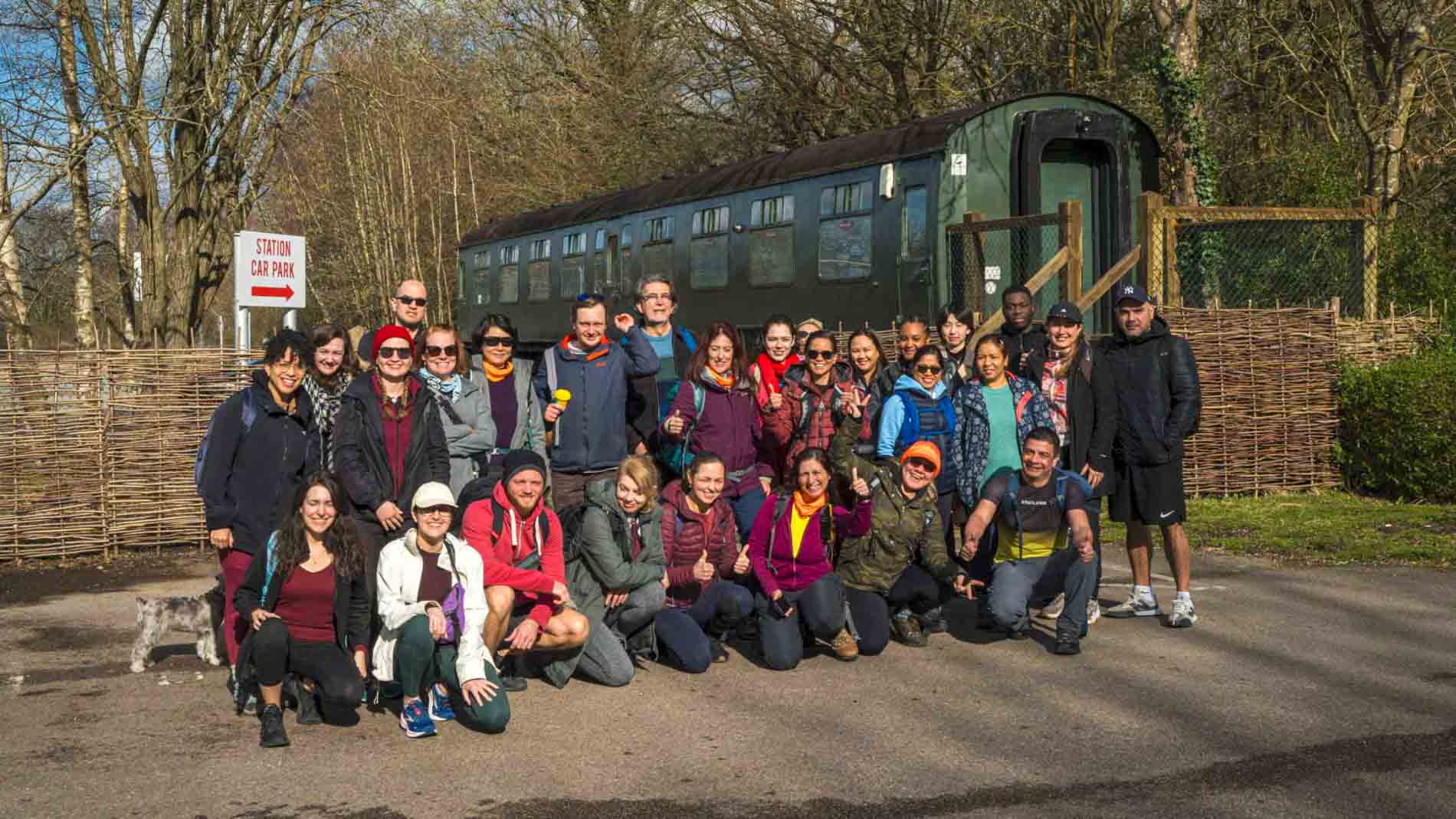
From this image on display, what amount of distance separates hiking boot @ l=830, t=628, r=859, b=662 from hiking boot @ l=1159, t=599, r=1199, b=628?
185 cm

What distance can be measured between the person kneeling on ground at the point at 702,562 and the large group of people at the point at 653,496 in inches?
0.5

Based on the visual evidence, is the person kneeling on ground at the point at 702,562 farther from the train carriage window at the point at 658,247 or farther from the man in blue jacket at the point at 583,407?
the train carriage window at the point at 658,247

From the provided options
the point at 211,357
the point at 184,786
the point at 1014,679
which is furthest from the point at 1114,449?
the point at 211,357

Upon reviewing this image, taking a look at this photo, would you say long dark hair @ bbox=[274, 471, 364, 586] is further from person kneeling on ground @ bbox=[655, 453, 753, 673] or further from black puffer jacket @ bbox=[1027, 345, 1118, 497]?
black puffer jacket @ bbox=[1027, 345, 1118, 497]

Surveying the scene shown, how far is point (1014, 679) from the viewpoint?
720cm

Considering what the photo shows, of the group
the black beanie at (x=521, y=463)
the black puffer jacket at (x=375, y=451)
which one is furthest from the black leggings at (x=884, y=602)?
the black puffer jacket at (x=375, y=451)

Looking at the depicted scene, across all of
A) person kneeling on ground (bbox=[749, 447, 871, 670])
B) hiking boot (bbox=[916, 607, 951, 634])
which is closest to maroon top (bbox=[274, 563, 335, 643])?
person kneeling on ground (bbox=[749, 447, 871, 670])

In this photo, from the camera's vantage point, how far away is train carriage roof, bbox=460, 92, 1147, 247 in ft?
52.7

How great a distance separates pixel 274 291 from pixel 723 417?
22.2 ft

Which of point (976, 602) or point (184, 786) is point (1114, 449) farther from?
point (184, 786)

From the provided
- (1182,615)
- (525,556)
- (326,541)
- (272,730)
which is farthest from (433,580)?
(1182,615)

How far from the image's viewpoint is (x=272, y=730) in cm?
611

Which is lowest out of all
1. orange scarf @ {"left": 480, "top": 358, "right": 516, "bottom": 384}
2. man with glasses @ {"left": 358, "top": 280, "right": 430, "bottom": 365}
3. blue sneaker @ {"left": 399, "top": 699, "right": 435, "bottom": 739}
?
blue sneaker @ {"left": 399, "top": 699, "right": 435, "bottom": 739}

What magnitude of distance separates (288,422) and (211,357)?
464 centimetres
